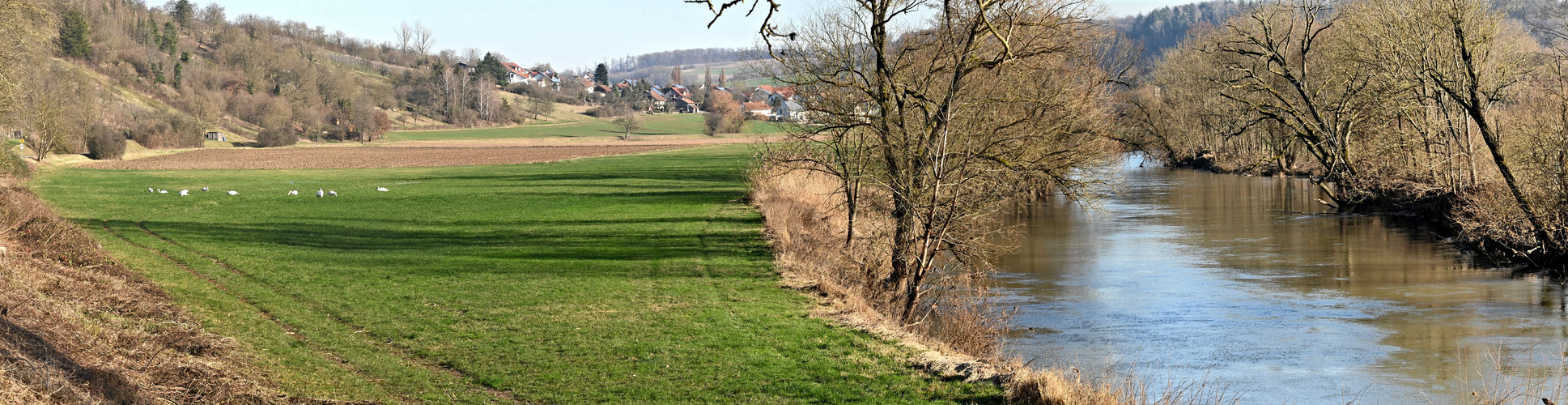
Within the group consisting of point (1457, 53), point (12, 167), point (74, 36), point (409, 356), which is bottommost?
point (409, 356)

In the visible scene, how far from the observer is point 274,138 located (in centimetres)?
10306

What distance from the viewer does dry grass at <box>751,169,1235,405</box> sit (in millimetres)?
10852

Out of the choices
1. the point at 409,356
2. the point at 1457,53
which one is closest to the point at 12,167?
the point at 409,356

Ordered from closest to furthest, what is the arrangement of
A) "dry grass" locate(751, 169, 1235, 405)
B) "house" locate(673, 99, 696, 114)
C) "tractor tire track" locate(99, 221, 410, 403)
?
"dry grass" locate(751, 169, 1235, 405) < "tractor tire track" locate(99, 221, 410, 403) < "house" locate(673, 99, 696, 114)

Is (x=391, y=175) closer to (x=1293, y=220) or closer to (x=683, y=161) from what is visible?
(x=683, y=161)

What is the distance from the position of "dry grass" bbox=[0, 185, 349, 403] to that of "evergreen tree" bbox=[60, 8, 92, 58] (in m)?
112

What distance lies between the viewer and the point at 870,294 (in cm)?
1850

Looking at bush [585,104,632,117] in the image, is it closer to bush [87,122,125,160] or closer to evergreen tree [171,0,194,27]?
evergreen tree [171,0,194,27]

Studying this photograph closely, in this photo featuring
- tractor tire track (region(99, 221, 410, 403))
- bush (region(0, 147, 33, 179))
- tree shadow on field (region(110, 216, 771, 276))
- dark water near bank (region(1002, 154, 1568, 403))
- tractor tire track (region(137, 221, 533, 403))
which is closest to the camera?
tractor tire track (region(137, 221, 533, 403))

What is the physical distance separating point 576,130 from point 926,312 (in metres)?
123

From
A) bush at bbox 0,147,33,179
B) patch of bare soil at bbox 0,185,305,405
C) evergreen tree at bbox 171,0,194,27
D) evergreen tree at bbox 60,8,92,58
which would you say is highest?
evergreen tree at bbox 171,0,194,27

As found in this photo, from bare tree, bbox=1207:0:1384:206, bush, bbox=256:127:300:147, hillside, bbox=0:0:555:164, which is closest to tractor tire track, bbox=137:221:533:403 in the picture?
bare tree, bbox=1207:0:1384:206

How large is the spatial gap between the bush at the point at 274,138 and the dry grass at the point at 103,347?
95.7m

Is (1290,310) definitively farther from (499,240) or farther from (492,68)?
(492,68)
